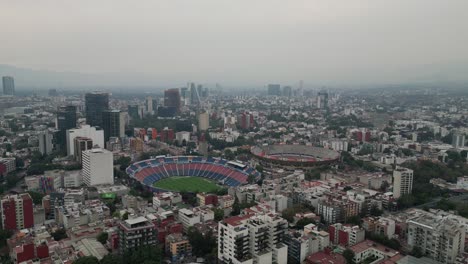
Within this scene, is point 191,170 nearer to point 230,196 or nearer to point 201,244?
point 230,196

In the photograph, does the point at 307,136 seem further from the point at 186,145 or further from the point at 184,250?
the point at 184,250

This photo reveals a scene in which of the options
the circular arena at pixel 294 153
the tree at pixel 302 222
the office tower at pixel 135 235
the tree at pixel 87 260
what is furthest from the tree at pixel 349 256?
the circular arena at pixel 294 153

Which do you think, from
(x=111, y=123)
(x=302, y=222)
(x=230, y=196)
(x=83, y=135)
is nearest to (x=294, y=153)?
(x=230, y=196)

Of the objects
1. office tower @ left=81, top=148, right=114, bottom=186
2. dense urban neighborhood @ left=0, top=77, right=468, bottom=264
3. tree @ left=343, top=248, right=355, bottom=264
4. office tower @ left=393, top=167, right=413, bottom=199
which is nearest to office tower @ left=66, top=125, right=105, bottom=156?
dense urban neighborhood @ left=0, top=77, right=468, bottom=264

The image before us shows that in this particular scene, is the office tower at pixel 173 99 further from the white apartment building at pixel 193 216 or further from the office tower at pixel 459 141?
the white apartment building at pixel 193 216

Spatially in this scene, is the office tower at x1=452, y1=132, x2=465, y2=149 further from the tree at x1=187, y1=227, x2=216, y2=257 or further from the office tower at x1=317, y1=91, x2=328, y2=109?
the office tower at x1=317, y1=91, x2=328, y2=109

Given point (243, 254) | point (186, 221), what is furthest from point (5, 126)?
point (243, 254)
